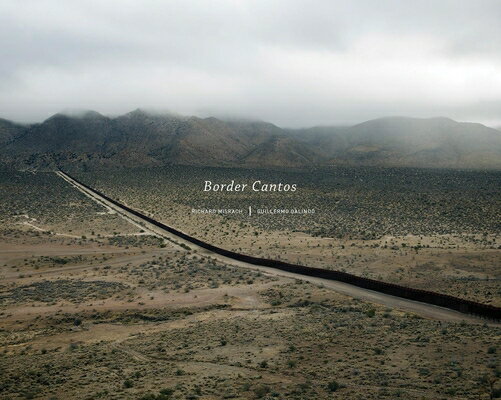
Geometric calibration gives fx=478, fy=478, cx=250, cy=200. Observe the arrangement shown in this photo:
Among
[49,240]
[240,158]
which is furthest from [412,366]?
[240,158]

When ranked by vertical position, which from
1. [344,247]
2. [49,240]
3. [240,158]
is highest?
[240,158]

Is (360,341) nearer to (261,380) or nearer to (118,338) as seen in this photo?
(261,380)

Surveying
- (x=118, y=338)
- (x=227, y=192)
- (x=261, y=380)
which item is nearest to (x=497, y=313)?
(x=261, y=380)

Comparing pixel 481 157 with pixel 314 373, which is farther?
pixel 481 157

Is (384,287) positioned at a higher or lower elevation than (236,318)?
higher

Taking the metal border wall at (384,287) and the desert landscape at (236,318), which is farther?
the metal border wall at (384,287)

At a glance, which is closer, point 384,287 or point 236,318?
point 236,318

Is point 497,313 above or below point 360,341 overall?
above

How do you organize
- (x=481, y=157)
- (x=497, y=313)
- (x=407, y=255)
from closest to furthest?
(x=497, y=313) → (x=407, y=255) → (x=481, y=157)

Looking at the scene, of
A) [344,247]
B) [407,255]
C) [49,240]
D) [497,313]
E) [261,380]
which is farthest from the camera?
[49,240]

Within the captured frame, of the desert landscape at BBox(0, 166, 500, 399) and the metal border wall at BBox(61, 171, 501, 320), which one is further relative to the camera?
the metal border wall at BBox(61, 171, 501, 320)
